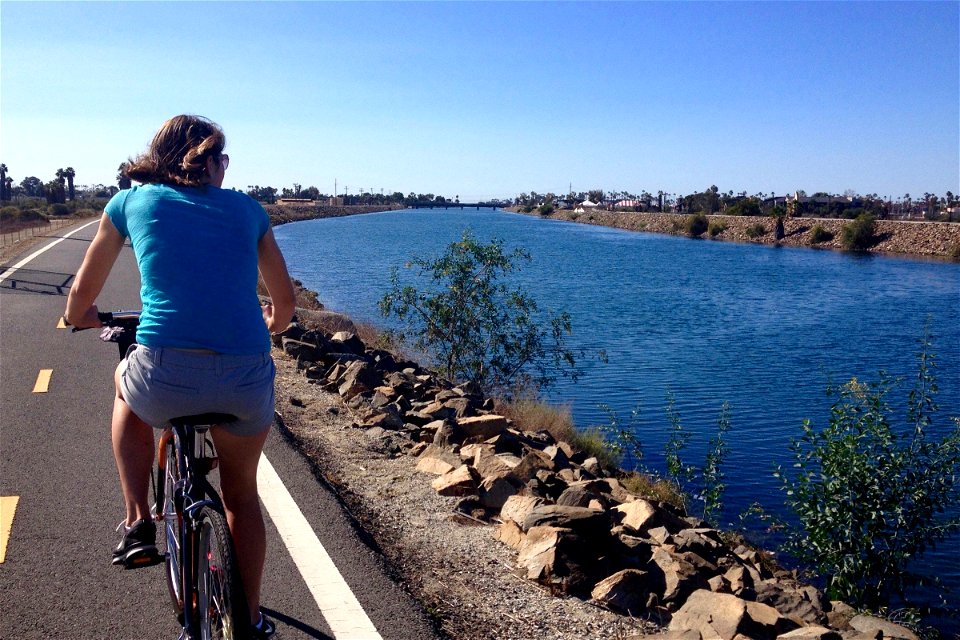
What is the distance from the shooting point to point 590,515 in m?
5.88

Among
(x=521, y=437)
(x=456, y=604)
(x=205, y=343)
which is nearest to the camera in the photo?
(x=205, y=343)

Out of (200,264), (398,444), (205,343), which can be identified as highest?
(200,264)

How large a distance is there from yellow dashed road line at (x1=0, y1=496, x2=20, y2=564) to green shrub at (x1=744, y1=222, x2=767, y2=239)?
303 ft

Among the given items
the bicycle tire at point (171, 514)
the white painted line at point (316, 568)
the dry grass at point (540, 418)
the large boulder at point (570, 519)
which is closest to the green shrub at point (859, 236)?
the dry grass at point (540, 418)

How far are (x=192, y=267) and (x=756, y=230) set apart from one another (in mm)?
95179

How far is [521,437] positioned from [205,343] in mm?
7689

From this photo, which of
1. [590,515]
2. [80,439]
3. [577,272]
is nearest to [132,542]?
[590,515]

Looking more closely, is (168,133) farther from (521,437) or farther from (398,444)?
(521,437)

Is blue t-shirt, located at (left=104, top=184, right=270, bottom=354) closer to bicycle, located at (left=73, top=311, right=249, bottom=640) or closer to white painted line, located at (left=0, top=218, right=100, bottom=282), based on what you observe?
bicycle, located at (left=73, top=311, right=249, bottom=640)

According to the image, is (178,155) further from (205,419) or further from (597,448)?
(597,448)

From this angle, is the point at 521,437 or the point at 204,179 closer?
the point at 204,179

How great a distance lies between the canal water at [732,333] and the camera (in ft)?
54.6

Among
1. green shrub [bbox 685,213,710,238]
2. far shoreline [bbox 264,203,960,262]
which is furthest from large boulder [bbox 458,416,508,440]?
green shrub [bbox 685,213,710,238]

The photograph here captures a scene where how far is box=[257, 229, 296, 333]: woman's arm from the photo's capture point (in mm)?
3576
